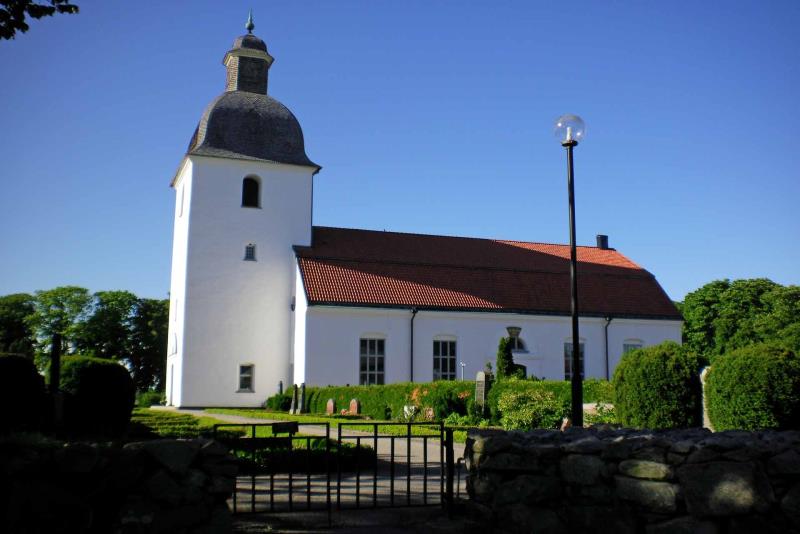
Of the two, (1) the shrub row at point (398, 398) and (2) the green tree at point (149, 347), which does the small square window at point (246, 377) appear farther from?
(2) the green tree at point (149, 347)

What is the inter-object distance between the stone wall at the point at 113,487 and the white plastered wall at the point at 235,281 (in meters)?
23.4

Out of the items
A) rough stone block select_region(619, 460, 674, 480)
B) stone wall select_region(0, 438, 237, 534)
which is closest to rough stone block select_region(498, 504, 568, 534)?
rough stone block select_region(619, 460, 674, 480)

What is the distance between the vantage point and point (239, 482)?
1019 centimetres

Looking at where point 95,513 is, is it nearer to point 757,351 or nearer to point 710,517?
point 710,517

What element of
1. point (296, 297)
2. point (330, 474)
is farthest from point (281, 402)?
point (330, 474)

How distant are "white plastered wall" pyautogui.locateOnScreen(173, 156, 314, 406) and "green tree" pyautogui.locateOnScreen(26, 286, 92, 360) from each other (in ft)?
107

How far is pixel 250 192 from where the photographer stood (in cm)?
3070

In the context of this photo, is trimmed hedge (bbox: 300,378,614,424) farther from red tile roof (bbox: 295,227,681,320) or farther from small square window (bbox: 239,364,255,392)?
red tile roof (bbox: 295,227,681,320)

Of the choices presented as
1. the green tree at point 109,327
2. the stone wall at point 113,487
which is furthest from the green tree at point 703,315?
the stone wall at point 113,487

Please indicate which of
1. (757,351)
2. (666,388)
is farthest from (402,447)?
(757,351)

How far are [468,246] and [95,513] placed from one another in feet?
97.2

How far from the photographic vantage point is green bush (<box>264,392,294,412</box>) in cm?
2739

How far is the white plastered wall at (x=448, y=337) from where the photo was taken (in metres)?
28.2

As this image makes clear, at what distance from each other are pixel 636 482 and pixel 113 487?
417 centimetres
